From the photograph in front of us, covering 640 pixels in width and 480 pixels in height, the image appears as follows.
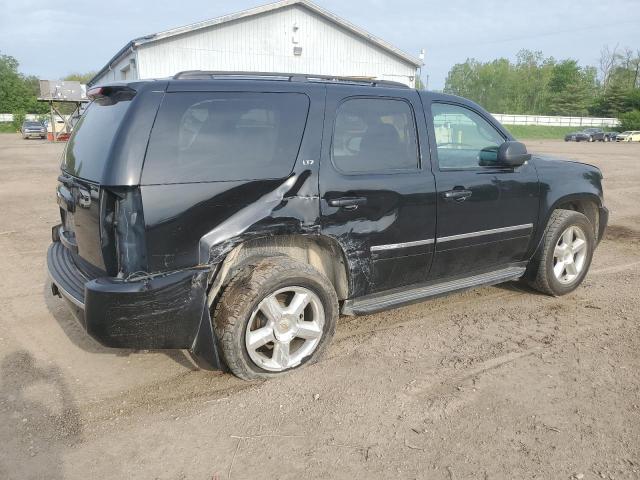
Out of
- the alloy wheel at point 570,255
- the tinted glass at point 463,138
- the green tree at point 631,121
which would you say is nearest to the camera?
the tinted glass at point 463,138

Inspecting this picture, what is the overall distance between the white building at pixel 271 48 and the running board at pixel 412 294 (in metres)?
18.3

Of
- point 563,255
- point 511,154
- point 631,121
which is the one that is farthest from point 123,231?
point 631,121

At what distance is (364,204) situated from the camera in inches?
142

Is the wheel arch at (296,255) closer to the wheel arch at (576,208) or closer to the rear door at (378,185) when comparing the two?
the rear door at (378,185)

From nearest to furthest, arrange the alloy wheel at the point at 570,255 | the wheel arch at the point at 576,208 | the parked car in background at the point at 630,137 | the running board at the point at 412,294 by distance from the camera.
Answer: the running board at the point at 412,294 < the wheel arch at the point at 576,208 < the alloy wheel at the point at 570,255 < the parked car in background at the point at 630,137

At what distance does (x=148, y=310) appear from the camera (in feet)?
9.70

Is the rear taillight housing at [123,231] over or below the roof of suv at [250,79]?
below

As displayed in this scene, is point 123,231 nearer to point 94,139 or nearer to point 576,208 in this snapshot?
point 94,139

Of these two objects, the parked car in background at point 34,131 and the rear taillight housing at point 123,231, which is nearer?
the rear taillight housing at point 123,231

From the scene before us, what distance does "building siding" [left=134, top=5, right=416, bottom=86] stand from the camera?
20.5 metres

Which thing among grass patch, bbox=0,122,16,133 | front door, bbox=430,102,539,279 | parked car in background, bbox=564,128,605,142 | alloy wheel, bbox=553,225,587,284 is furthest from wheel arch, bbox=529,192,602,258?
grass patch, bbox=0,122,16,133

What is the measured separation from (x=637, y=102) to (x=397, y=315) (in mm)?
72523

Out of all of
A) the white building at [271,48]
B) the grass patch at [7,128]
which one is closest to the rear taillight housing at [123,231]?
the white building at [271,48]

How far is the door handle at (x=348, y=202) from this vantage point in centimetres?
349
